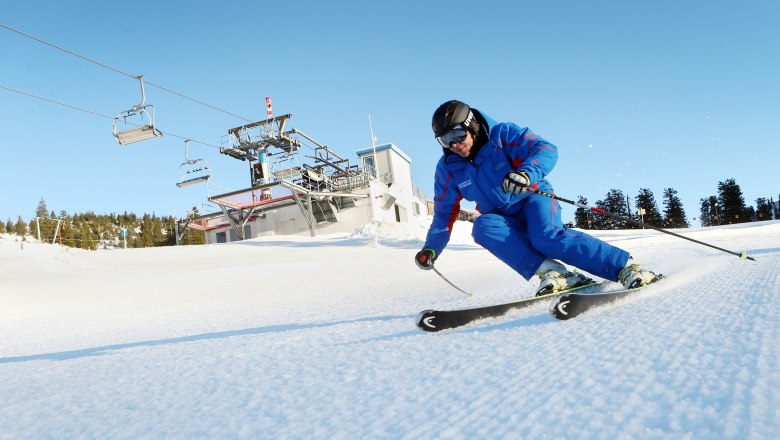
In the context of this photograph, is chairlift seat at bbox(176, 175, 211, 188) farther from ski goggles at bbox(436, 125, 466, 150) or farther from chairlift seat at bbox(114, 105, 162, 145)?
ski goggles at bbox(436, 125, 466, 150)

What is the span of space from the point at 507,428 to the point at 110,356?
6.66 feet

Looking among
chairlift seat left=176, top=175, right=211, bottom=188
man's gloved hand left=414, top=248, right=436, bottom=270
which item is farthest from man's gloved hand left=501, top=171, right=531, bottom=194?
chairlift seat left=176, top=175, right=211, bottom=188

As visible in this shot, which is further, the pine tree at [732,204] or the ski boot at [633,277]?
the pine tree at [732,204]

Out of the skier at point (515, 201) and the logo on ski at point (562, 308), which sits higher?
the skier at point (515, 201)

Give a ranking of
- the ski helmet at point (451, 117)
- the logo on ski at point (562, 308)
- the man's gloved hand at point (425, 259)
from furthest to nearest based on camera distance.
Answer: the man's gloved hand at point (425, 259), the ski helmet at point (451, 117), the logo on ski at point (562, 308)

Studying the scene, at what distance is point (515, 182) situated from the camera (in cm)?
235

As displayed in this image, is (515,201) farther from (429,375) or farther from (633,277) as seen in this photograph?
(429,375)

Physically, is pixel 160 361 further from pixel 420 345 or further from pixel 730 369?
pixel 730 369

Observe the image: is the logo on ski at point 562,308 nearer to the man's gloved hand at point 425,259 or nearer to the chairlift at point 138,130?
the man's gloved hand at point 425,259

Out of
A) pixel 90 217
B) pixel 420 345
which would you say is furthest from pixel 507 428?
pixel 90 217

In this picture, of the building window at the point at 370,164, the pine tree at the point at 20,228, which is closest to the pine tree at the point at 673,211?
the building window at the point at 370,164

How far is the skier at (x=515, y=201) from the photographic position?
2.40m

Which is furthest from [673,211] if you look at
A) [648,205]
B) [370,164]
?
[370,164]

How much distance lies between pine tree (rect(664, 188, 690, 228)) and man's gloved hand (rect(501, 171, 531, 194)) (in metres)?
82.6
